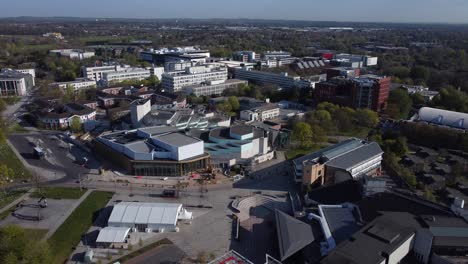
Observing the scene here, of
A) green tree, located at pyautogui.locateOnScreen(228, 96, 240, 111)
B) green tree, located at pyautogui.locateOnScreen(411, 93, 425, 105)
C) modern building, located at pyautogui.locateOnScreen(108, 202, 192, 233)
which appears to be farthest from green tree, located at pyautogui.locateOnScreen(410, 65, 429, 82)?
modern building, located at pyautogui.locateOnScreen(108, 202, 192, 233)

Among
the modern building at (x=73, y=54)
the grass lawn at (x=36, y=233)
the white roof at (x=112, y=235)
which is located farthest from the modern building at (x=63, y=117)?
the modern building at (x=73, y=54)

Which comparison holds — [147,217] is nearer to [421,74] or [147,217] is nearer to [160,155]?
[160,155]

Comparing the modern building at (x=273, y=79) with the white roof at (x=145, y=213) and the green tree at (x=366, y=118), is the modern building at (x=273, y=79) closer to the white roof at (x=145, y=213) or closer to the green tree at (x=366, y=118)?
Result: the green tree at (x=366, y=118)

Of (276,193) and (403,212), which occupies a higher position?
(403,212)

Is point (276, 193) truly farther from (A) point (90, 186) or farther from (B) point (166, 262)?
(A) point (90, 186)

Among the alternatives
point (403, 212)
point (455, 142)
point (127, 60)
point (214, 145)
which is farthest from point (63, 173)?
point (127, 60)

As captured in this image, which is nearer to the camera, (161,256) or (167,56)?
(161,256)

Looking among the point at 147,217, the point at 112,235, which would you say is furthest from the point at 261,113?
the point at 112,235
